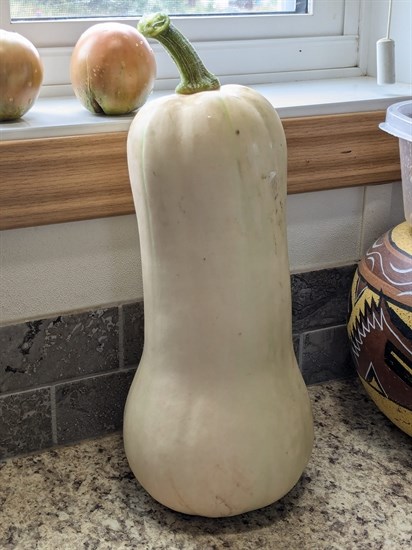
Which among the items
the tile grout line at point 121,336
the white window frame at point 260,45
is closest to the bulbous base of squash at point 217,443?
the tile grout line at point 121,336

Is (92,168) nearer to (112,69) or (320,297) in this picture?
(112,69)

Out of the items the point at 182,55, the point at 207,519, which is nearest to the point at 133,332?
the point at 207,519

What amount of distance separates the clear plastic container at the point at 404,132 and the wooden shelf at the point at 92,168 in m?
0.05

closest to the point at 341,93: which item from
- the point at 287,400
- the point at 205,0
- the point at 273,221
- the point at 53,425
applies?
the point at 205,0

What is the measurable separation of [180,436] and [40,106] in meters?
0.42

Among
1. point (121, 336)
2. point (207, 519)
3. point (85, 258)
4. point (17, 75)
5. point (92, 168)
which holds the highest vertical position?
point (17, 75)

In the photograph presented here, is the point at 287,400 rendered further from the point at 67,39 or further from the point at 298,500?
the point at 67,39

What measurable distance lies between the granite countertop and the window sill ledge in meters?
0.29

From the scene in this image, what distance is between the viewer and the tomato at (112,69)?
828 millimetres

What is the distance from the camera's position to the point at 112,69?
83cm

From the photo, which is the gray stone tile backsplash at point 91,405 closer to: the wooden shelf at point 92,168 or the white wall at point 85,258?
the white wall at point 85,258

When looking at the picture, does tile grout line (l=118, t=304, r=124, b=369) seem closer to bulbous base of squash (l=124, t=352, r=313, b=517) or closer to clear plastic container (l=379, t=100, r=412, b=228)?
bulbous base of squash (l=124, t=352, r=313, b=517)

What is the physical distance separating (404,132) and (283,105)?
15cm

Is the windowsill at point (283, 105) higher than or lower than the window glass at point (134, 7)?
lower
